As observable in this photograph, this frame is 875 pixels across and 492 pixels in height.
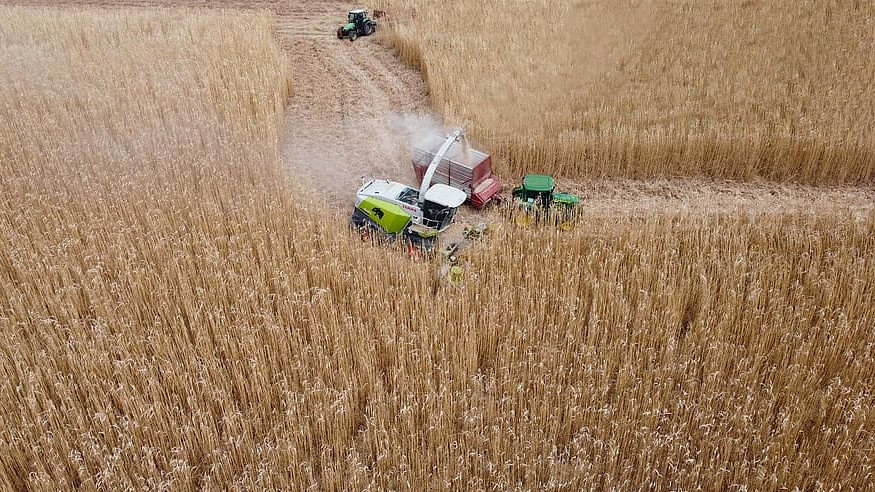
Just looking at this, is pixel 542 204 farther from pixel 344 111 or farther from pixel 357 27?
pixel 357 27

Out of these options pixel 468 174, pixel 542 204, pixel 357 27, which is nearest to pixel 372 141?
pixel 468 174

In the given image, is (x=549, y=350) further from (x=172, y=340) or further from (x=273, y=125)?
(x=273, y=125)

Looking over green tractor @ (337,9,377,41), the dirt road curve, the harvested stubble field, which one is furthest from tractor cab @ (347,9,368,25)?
the harvested stubble field

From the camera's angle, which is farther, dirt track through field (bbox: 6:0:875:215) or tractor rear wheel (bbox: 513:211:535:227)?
dirt track through field (bbox: 6:0:875:215)

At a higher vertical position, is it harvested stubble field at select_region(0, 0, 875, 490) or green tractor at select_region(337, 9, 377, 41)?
green tractor at select_region(337, 9, 377, 41)

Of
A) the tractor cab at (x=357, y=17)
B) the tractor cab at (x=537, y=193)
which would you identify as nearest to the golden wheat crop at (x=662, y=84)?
the tractor cab at (x=357, y=17)

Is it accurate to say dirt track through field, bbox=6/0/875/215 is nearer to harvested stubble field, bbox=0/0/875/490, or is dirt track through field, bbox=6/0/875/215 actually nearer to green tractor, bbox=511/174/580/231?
harvested stubble field, bbox=0/0/875/490

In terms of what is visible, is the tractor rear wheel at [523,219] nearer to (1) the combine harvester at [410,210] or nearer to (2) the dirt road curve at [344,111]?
(1) the combine harvester at [410,210]
